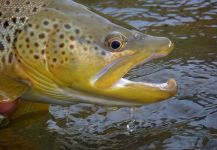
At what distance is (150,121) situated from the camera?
11.1 ft

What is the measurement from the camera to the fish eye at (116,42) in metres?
2.88

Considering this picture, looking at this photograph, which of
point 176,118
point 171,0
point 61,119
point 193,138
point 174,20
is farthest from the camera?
point 171,0

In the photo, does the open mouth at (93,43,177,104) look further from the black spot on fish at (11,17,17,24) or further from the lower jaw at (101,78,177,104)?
the black spot on fish at (11,17,17,24)

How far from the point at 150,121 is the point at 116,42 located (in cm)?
71

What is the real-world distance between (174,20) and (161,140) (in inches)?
90.3

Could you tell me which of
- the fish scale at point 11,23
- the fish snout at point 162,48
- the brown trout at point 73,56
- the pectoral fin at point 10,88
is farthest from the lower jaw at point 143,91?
the fish scale at point 11,23

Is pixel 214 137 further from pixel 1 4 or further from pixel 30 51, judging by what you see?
pixel 1 4

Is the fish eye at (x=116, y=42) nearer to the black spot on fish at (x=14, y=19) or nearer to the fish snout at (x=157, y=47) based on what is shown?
the fish snout at (x=157, y=47)

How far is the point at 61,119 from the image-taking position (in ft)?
11.8

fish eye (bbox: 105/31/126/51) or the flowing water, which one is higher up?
fish eye (bbox: 105/31/126/51)

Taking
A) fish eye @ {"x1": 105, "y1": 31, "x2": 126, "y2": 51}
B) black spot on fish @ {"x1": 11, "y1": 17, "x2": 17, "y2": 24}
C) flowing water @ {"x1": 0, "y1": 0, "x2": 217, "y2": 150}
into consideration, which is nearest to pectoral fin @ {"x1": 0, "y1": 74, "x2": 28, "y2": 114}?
black spot on fish @ {"x1": 11, "y1": 17, "x2": 17, "y2": 24}

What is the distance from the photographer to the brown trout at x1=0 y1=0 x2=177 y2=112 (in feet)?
9.41

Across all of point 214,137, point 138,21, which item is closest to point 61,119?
point 214,137

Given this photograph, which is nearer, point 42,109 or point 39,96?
point 39,96
